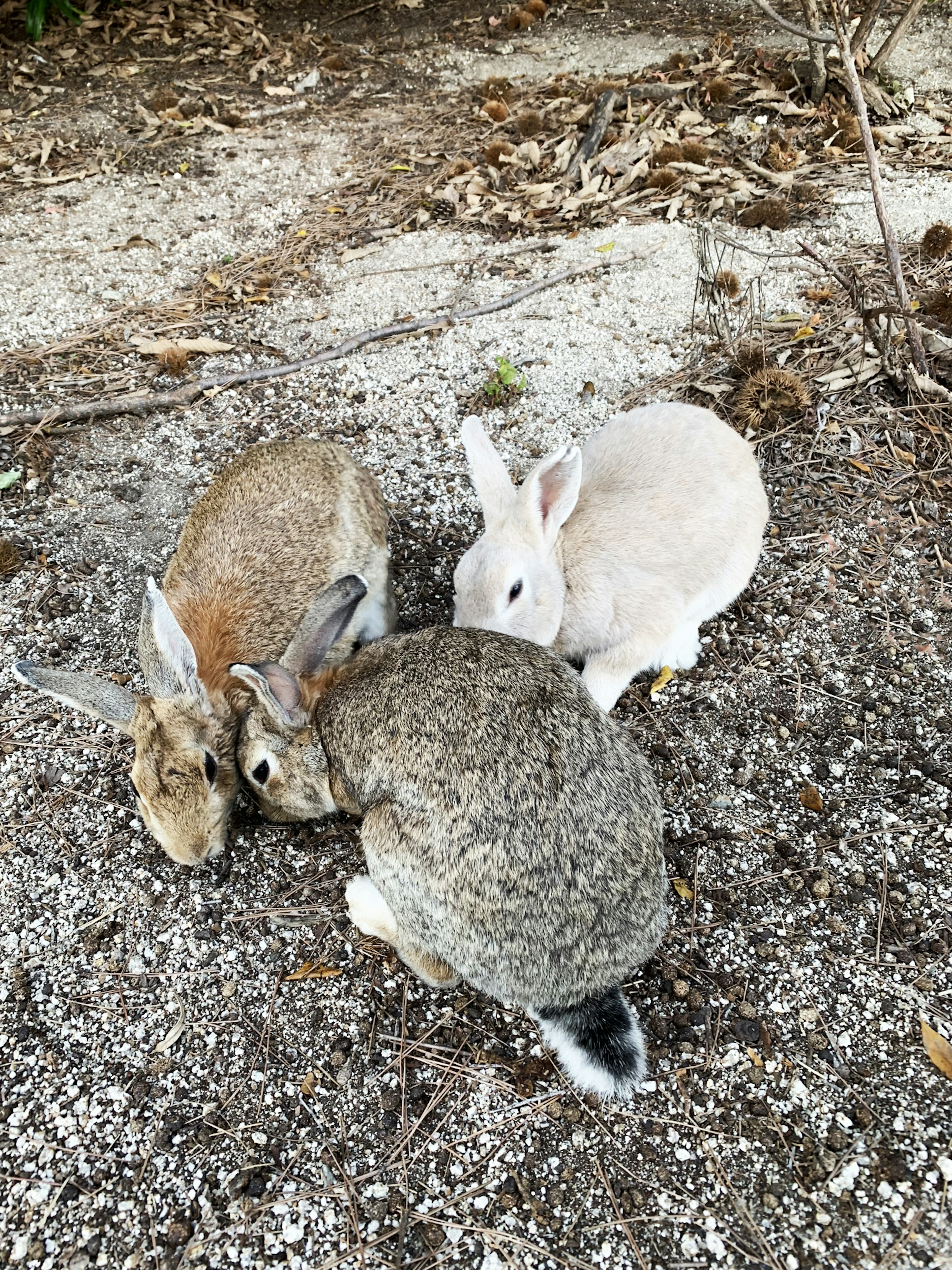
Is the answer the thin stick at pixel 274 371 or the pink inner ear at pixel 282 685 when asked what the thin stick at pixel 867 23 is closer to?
the thin stick at pixel 274 371

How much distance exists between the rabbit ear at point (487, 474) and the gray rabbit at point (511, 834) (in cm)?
86

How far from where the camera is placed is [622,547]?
4016mm

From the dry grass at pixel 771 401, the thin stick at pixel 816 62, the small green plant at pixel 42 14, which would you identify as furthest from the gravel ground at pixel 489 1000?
the small green plant at pixel 42 14

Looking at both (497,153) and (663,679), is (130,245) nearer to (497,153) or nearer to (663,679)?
(497,153)

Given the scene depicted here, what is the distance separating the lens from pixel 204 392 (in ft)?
18.2

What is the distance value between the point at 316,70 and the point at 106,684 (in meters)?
8.17

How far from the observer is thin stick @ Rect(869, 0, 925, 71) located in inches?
245

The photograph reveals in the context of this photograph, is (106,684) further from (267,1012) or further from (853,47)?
(853,47)

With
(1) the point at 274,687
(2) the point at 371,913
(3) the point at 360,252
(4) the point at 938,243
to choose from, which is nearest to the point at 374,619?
(1) the point at 274,687

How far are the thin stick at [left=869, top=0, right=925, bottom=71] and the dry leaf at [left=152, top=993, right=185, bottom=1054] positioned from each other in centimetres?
769

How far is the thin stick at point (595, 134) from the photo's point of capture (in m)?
6.91

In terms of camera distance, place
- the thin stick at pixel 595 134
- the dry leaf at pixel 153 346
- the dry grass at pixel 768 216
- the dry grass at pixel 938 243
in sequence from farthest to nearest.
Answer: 1. the thin stick at pixel 595 134
2. the dry grass at pixel 768 216
3. the dry leaf at pixel 153 346
4. the dry grass at pixel 938 243

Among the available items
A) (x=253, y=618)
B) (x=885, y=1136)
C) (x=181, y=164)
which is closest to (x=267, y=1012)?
(x=253, y=618)

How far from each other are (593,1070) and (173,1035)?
1488 mm
